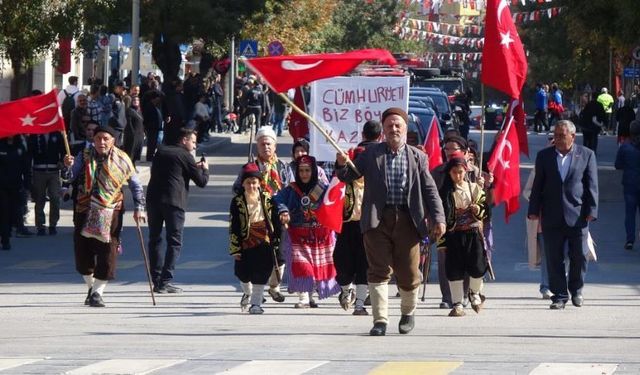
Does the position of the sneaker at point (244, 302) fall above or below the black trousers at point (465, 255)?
below

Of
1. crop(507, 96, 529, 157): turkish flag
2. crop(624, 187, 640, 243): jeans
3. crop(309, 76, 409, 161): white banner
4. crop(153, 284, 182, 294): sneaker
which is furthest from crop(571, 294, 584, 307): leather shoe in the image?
crop(624, 187, 640, 243): jeans

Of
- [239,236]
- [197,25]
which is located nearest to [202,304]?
[239,236]

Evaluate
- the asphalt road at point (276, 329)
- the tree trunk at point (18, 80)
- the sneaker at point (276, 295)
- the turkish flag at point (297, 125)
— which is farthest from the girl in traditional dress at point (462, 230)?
the tree trunk at point (18, 80)

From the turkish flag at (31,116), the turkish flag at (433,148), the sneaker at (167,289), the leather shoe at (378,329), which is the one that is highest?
the turkish flag at (31,116)

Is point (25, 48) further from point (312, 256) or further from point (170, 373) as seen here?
point (170, 373)

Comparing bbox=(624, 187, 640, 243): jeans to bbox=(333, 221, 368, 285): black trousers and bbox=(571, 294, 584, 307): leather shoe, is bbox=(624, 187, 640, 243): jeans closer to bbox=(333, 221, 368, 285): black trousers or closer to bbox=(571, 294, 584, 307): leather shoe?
bbox=(571, 294, 584, 307): leather shoe

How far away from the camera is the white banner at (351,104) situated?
16938 mm

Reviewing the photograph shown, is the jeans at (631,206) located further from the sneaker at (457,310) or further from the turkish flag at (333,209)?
the turkish flag at (333,209)

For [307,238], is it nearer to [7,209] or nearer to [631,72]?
[7,209]

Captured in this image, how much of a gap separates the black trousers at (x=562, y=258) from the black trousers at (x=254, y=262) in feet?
8.82

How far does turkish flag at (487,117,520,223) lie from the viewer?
1602 centimetres

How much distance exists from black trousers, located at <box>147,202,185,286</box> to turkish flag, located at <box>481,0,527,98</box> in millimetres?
3562

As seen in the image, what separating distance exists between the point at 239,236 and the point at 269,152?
0.92 m

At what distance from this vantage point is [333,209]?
14.8 m
